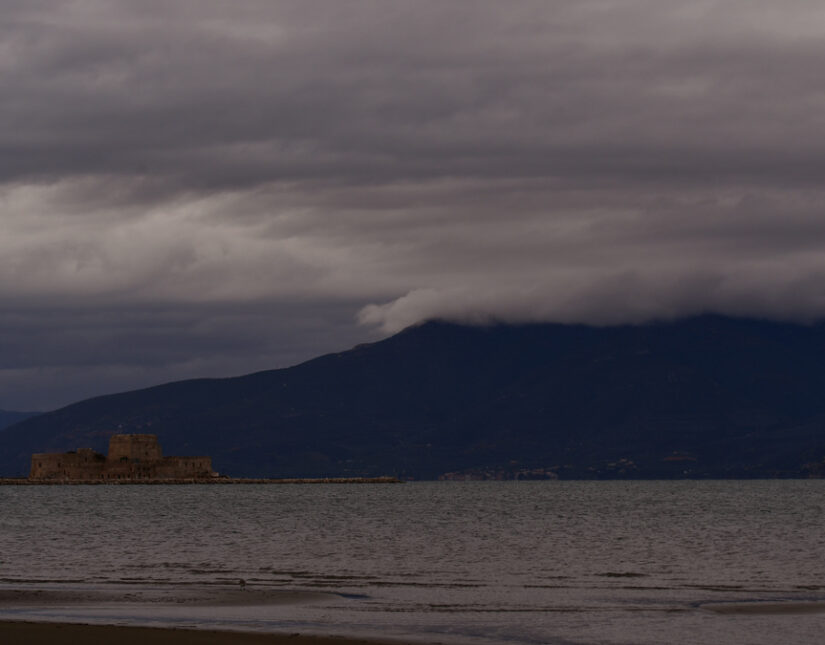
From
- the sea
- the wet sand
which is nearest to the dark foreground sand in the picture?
the sea

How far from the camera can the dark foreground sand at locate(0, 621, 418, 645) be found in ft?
142

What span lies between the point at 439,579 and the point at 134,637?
25.8 meters

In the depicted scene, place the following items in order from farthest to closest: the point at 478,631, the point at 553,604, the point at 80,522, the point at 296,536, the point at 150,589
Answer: the point at 80,522 < the point at 296,536 < the point at 150,589 < the point at 553,604 < the point at 478,631

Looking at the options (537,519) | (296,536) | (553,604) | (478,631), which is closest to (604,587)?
(553,604)

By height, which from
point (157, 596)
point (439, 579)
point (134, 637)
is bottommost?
point (439, 579)

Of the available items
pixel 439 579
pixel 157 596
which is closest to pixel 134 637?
pixel 157 596

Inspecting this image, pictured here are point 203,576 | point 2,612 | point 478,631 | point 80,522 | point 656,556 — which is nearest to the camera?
point 478,631

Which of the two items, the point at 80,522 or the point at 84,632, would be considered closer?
the point at 84,632

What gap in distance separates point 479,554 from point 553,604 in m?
27.4

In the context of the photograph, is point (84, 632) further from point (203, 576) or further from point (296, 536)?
point (296, 536)

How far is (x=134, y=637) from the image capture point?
1737 inches

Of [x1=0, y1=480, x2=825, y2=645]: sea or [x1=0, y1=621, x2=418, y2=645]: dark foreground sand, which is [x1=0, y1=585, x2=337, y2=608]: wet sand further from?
[x1=0, y1=621, x2=418, y2=645]: dark foreground sand

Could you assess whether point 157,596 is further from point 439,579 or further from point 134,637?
point 439,579

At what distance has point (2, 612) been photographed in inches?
2050
